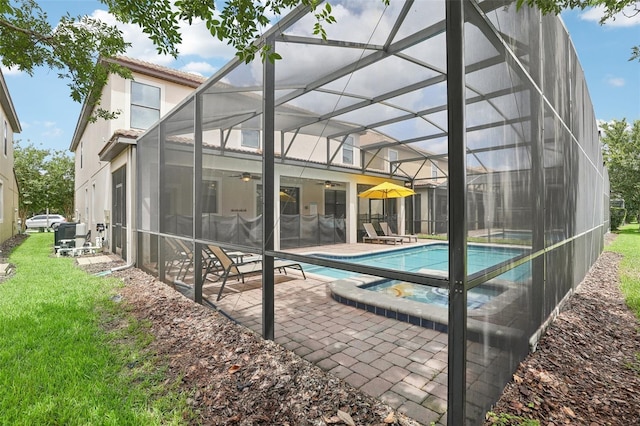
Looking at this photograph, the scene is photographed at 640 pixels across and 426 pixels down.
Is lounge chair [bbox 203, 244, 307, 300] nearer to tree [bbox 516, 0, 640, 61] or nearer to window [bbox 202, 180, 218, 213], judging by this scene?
window [bbox 202, 180, 218, 213]

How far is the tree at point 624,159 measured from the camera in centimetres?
2214

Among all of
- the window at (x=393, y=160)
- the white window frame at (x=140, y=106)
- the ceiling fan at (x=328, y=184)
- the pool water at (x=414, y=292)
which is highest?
the white window frame at (x=140, y=106)

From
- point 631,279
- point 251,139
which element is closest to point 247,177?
point 251,139

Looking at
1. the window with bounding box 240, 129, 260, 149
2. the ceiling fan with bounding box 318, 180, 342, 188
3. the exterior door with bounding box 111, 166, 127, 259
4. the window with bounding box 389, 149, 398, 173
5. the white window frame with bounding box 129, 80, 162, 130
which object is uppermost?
the white window frame with bounding box 129, 80, 162, 130

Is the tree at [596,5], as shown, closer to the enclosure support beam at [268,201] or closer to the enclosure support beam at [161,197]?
the enclosure support beam at [268,201]

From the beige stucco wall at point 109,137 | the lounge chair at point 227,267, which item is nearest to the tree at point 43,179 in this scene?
the beige stucco wall at point 109,137

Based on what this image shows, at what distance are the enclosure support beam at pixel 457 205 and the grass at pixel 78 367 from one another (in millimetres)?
1912

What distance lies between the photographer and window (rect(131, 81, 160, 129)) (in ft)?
34.9

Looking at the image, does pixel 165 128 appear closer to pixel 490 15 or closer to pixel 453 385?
pixel 490 15

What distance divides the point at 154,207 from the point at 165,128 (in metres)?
1.68

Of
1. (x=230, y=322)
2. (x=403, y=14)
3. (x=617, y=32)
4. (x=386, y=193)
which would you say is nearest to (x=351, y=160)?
(x=386, y=193)

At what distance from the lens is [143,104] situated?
10.8m

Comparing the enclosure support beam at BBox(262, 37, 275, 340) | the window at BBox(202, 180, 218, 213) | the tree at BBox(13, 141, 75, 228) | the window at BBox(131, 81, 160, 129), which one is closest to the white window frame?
the window at BBox(131, 81, 160, 129)

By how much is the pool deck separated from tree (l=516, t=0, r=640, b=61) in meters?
2.71
